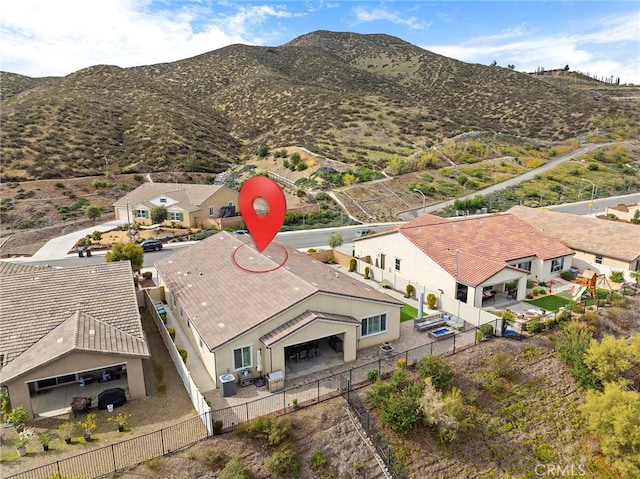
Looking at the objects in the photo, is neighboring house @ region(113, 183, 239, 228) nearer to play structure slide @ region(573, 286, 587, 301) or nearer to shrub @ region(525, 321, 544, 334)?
shrub @ region(525, 321, 544, 334)

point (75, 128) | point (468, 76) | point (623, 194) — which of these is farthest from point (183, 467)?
point (468, 76)

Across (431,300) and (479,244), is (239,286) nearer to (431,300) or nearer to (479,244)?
(431,300)

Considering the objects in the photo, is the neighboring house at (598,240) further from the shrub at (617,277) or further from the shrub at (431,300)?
the shrub at (431,300)

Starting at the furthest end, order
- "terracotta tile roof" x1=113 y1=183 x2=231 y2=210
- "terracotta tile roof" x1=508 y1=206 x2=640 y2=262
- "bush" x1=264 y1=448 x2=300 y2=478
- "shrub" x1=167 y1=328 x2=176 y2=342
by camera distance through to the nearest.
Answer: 1. "terracotta tile roof" x1=113 y1=183 x2=231 y2=210
2. "terracotta tile roof" x1=508 y1=206 x2=640 y2=262
3. "shrub" x1=167 y1=328 x2=176 y2=342
4. "bush" x1=264 y1=448 x2=300 y2=478

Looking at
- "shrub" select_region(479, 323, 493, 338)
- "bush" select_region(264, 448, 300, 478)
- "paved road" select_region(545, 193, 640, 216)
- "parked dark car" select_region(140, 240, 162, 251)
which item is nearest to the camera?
"bush" select_region(264, 448, 300, 478)

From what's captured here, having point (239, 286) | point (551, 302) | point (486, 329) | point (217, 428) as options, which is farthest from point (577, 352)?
point (217, 428)

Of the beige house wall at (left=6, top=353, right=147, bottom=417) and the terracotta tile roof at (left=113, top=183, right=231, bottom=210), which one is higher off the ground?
the terracotta tile roof at (left=113, top=183, right=231, bottom=210)

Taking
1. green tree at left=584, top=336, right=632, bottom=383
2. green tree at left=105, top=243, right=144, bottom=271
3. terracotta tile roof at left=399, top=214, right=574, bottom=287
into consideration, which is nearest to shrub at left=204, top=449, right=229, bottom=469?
terracotta tile roof at left=399, top=214, right=574, bottom=287
